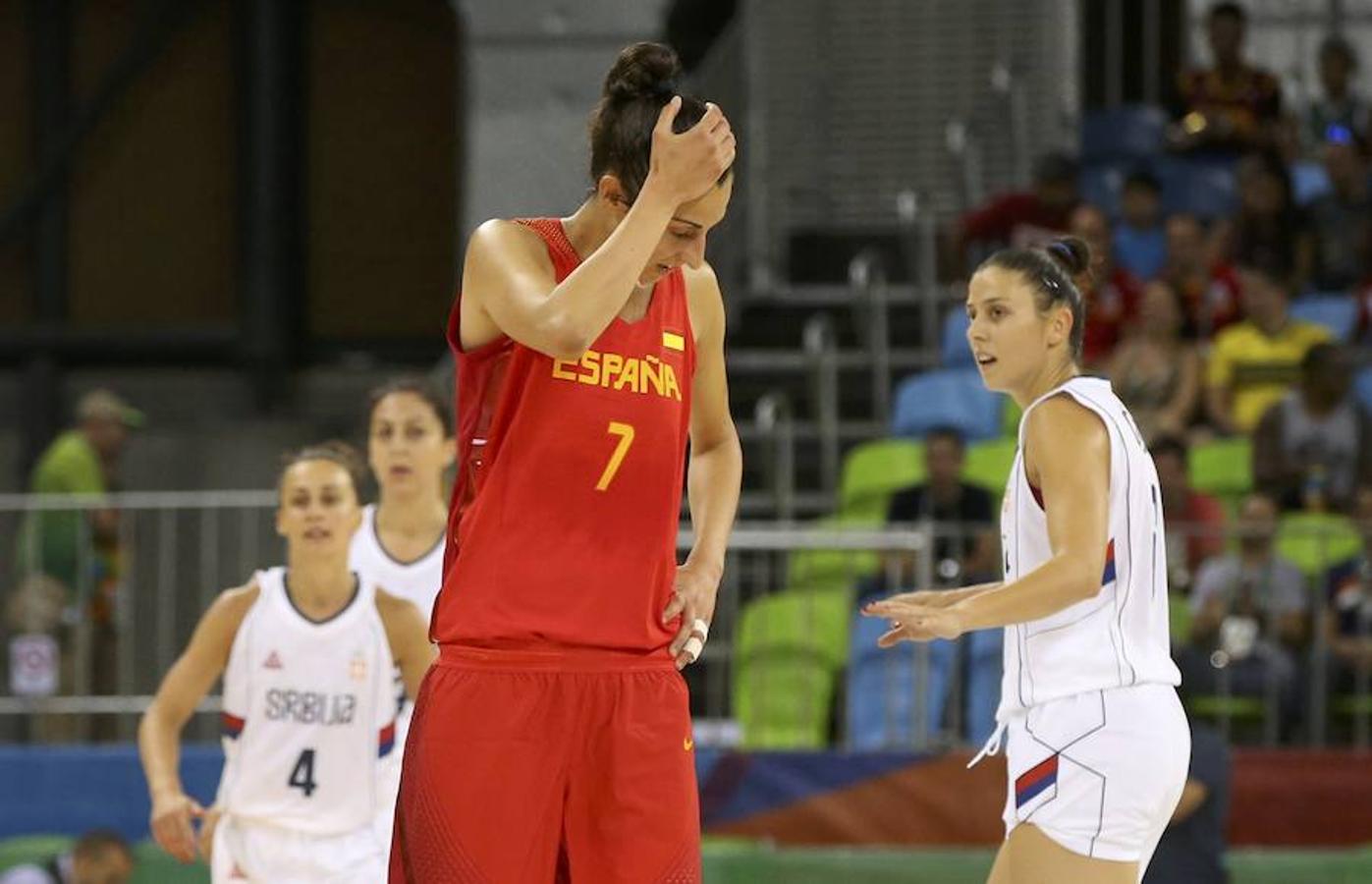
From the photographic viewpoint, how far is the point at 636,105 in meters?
4.11

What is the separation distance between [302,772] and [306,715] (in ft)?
0.46

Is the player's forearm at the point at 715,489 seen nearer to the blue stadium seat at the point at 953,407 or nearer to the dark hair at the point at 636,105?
the dark hair at the point at 636,105

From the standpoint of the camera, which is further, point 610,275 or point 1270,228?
point 1270,228

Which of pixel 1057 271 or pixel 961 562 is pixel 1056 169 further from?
pixel 1057 271

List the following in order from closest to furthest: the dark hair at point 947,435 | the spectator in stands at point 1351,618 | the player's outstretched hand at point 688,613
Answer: the player's outstretched hand at point 688,613
the spectator in stands at point 1351,618
the dark hair at point 947,435

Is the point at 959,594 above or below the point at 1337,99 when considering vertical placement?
below

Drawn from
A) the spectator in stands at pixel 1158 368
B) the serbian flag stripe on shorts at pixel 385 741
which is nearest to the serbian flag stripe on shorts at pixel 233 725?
the serbian flag stripe on shorts at pixel 385 741

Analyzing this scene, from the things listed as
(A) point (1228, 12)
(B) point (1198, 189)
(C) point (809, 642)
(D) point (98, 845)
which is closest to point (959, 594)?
(D) point (98, 845)

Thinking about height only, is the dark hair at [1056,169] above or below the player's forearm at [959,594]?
above

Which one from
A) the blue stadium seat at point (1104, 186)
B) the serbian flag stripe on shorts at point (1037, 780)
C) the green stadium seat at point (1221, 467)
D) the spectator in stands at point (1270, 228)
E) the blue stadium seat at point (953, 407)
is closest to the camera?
the serbian flag stripe on shorts at point (1037, 780)

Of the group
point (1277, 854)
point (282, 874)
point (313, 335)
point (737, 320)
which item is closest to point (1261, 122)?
point (737, 320)

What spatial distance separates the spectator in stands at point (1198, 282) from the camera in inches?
472

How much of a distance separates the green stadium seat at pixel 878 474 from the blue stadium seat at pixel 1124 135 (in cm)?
324

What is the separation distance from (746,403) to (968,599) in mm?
8247
